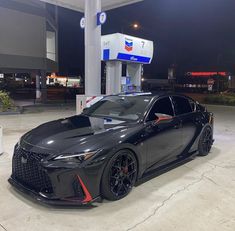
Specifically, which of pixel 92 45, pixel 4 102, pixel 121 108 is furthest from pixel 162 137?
pixel 4 102

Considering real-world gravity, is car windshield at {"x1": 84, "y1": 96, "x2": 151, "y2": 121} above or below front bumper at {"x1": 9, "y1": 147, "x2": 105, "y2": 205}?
above

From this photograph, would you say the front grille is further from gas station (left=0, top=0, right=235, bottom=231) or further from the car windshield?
the car windshield

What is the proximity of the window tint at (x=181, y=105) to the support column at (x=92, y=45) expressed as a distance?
3552 millimetres

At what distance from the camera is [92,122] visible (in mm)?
4398

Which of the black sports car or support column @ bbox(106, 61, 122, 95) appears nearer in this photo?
the black sports car

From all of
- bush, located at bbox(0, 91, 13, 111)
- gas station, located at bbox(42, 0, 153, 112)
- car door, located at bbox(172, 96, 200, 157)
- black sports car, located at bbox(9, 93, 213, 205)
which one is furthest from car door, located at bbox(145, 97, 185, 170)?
bush, located at bbox(0, 91, 13, 111)

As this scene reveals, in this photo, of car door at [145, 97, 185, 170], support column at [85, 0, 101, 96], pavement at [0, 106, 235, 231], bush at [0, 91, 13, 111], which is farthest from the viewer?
bush at [0, 91, 13, 111]

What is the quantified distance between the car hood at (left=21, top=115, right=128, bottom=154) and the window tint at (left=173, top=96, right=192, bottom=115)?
1406mm

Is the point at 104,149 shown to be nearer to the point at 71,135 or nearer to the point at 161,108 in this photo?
the point at 71,135

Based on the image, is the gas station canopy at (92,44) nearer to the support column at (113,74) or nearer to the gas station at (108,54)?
the gas station at (108,54)

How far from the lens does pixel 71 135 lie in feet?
12.3

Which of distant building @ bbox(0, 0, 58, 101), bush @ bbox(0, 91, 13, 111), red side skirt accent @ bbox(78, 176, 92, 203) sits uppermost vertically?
distant building @ bbox(0, 0, 58, 101)

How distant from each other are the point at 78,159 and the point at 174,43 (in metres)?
48.5

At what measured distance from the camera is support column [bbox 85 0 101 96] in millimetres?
8070
